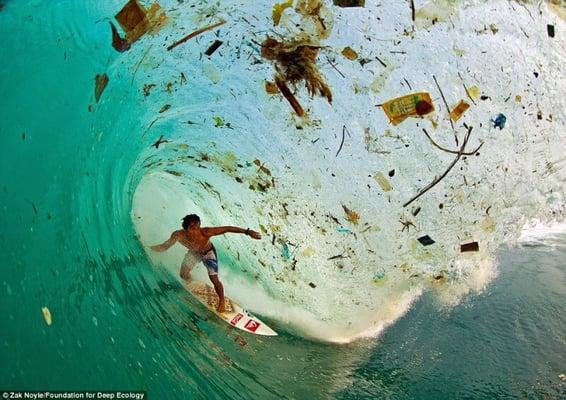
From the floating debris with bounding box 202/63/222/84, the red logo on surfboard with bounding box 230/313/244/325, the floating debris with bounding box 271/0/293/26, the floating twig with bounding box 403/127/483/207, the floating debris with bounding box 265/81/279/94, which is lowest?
the red logo on surfboard with bounding box 230/313/244/325

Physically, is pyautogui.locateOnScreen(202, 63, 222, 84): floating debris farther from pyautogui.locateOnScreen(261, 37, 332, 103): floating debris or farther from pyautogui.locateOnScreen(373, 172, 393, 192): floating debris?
pyautogui.locateOnScreen(373, 172, 393, 192): floating debris

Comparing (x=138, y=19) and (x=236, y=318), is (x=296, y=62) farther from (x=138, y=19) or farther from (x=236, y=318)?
(x=236, y=318)

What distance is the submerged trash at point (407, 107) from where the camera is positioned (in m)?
1.90

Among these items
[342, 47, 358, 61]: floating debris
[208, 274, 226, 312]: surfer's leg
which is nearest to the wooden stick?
[342, 47, 358, 61]: floating debris

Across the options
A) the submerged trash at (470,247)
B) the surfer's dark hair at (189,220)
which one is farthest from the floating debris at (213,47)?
the submerged trash at (470,247)

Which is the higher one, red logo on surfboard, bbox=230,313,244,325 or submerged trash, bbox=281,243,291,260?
submerged trash, bbox=281,243,291,260

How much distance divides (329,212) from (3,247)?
1.09 meters

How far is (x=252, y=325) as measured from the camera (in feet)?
6.71

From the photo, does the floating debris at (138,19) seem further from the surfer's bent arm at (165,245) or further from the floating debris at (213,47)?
the surfer's bent arm at (165,245)

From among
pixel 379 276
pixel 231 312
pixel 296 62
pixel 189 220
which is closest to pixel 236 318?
pixel 231 312

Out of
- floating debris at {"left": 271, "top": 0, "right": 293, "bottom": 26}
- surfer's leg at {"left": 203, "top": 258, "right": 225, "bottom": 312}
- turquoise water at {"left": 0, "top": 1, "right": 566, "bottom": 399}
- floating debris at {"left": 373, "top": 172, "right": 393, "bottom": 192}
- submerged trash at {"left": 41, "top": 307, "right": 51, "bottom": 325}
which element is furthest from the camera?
surfer's leg at {"left": 203, "top": 258, "right": 225, "bottom": 312}

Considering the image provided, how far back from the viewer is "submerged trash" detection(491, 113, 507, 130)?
1915 mm

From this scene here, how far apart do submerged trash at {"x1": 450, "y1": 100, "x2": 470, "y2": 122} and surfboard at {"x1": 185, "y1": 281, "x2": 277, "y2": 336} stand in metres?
1.05

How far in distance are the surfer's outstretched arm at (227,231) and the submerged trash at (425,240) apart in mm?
612
